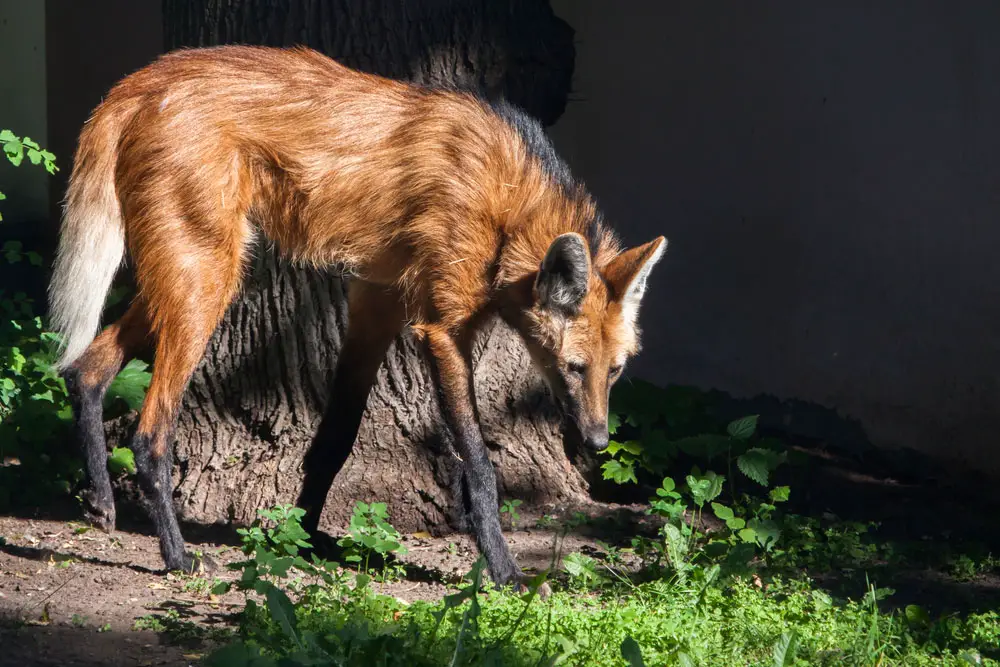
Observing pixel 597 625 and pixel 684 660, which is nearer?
pixel 684 660

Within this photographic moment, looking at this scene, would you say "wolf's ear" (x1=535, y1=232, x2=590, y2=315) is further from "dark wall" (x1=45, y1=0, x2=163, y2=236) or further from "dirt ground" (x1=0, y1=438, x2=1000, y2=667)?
"dark wall" (x1=45, y1=0, x2=163, y2=236)

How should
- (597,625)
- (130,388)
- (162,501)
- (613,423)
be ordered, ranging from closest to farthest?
(597,625)
(162,501)
(130,388)
(613,423)

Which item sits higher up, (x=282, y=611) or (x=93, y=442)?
(x=93, y=442)

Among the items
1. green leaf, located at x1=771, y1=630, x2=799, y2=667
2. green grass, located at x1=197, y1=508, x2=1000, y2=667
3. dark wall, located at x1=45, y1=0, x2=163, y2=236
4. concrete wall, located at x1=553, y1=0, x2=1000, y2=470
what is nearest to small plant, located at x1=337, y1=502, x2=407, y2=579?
green grass, located at x1=197, y1=508, x2=1000, y2=667

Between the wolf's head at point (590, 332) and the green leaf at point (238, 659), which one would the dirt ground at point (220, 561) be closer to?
the wolf's head at point (590, 332)

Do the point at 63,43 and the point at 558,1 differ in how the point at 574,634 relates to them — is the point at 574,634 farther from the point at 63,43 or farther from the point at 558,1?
the point at 63,43

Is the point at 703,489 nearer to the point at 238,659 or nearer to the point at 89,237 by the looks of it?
the point at 238,659

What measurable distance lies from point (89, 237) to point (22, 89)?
146 inches

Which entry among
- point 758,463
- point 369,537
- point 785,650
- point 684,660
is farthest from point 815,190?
point 684,660

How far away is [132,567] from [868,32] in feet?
12.8

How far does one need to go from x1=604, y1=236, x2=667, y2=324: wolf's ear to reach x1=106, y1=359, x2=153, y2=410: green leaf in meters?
1.83

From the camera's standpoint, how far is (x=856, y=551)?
12.4ft

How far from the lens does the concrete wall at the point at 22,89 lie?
21.3ft

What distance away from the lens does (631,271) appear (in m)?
3.38
